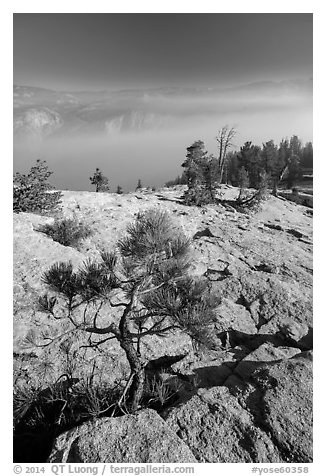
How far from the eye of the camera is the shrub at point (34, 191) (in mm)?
12703

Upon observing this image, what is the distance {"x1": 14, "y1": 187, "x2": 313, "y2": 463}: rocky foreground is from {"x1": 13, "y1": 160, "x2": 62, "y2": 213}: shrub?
8.09 ft

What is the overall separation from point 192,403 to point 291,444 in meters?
1.27

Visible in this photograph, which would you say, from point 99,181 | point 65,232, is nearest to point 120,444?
point 65,232

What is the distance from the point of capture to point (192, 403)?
12.1 ft

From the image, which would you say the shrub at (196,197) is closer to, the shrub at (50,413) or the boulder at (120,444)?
the shrub at (50,413)

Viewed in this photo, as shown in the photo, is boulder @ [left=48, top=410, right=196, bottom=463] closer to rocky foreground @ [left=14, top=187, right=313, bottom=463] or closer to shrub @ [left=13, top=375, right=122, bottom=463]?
rocky foreground @ [left=14, top=187, right=313, bottom=463]

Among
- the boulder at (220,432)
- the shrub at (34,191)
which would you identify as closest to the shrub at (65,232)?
the shrub at (34,191)

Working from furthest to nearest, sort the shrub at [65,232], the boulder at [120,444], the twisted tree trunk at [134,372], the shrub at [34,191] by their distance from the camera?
the shrub at [34,191] → the shrub at [65,232] → the twisted tree trunk at [134,372] → the boulder at [120,444]

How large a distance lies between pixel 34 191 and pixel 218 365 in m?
11.9

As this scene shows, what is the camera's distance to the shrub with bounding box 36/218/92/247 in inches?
365

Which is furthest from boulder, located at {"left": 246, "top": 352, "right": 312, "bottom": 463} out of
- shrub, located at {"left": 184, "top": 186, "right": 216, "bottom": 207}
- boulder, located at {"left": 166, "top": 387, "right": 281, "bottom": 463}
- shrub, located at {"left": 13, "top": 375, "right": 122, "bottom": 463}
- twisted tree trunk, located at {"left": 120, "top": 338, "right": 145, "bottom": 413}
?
shrub, located at {"left": 184, "top": 186, "right": 216, "bottom": 207}

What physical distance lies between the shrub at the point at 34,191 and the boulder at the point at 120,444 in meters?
11.2
